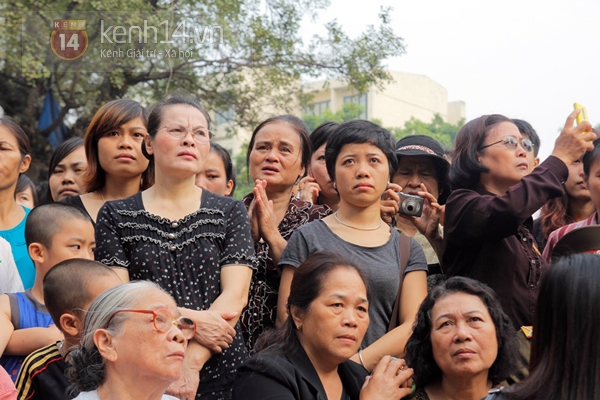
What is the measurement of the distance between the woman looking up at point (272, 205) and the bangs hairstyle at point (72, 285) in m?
0.93

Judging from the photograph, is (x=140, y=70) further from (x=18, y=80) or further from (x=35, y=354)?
(x=35, y=354)

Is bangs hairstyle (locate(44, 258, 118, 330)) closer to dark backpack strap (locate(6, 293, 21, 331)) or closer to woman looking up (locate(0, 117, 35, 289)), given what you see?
dark backpack strap (locate(6, 293, 21, 331))

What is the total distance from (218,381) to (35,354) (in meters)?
0.82

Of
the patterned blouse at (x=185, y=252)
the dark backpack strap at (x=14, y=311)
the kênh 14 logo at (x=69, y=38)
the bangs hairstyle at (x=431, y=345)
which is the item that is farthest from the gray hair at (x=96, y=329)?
the kênh 14 logo at (x=69, y=38)

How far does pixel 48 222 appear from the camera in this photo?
429 cm

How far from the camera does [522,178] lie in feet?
14.1

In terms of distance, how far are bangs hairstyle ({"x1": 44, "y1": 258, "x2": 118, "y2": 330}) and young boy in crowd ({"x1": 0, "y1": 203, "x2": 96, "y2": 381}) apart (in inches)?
9.3

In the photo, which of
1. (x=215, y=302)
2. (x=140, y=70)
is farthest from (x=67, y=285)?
(x=140, y=70)

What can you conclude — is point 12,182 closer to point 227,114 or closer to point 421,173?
point 421,173

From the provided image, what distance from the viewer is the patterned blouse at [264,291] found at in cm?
442

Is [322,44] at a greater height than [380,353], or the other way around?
[322,44]

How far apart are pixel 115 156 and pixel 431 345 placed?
213 cm

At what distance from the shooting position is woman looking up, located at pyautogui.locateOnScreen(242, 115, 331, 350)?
4430 millimetres

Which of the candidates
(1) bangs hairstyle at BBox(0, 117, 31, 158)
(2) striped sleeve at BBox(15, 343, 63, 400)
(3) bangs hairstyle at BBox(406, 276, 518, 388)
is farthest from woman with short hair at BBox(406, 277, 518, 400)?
(1) bangs hairstyle at BBox(0, 117, 31, 158)
